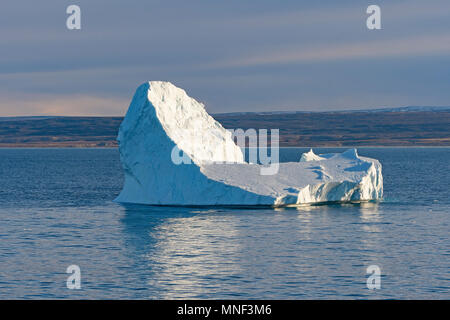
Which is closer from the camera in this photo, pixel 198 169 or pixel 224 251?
pixel 224 251

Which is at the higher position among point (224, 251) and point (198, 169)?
point (198, 169)

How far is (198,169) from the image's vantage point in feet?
129

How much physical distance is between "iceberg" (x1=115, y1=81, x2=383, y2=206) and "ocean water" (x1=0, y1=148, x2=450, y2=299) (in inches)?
33.8

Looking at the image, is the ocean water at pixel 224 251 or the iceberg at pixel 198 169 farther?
the iceberg at pixel 198 169

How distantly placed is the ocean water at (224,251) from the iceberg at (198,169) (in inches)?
33.8

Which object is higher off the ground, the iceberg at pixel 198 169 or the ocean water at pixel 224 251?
the iceberg at pixel 198 169

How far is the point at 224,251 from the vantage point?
2870cm

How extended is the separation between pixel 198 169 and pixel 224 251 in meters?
11.2

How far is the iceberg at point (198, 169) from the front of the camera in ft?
129

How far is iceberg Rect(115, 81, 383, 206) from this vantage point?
129 ft

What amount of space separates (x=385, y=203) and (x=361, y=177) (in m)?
5.84
